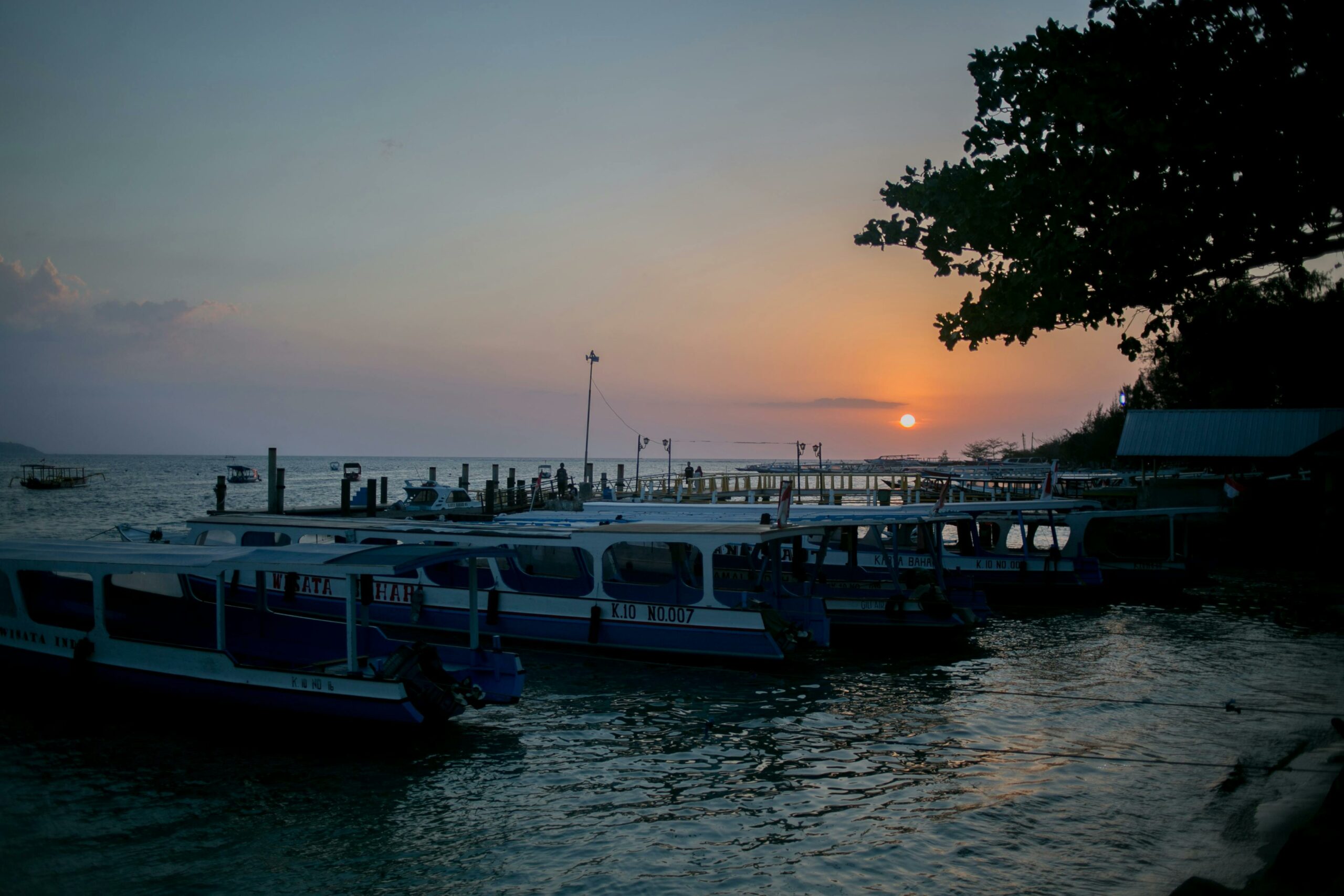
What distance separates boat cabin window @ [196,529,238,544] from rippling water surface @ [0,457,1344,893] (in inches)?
283

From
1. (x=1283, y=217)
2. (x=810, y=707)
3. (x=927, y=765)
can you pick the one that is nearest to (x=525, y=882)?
(x=927, y=765)

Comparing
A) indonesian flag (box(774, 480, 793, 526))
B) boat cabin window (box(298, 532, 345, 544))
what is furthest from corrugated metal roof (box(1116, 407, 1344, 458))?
boat cabin window (box(298, 532, 345, 544))

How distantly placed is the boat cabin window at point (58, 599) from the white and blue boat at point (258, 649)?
0.04m

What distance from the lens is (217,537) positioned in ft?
68.0

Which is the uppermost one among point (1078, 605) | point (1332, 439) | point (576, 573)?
point (1332, 439)

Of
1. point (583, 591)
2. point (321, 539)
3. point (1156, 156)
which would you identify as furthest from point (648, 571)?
point (1156, 156)

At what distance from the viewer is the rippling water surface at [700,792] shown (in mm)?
8367

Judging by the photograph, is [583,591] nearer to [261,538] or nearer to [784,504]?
[784,504]

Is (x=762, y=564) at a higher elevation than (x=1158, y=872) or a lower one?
higher

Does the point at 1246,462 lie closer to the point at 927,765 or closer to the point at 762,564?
the point at 762,564

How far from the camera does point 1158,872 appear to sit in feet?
27.1

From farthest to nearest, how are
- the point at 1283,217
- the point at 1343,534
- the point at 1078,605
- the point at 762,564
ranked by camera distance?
1. the point at 1343,534
2. the point at 1078,605
3. the point at 762,564
4. the point at 1283,217

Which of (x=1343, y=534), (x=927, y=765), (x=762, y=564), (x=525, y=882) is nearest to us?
(x=525, y=882)

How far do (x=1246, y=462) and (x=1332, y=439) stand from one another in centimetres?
1926
